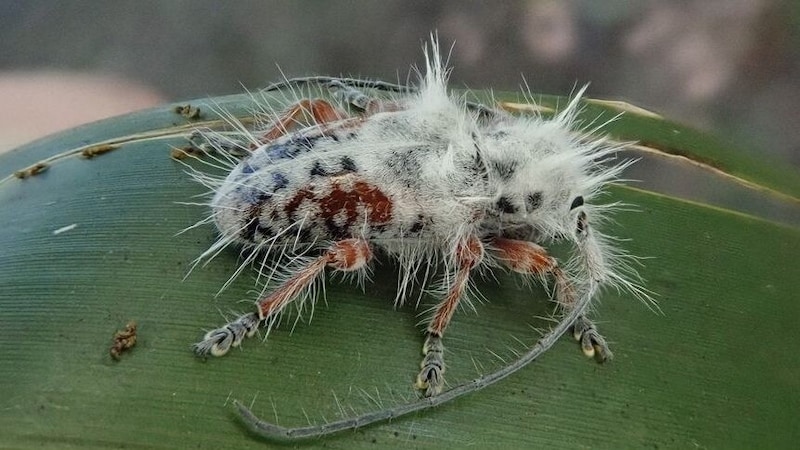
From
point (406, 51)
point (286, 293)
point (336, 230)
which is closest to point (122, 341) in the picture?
point (286, 293)

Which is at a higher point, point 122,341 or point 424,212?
point 424,212

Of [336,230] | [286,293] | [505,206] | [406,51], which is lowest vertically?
[286,293]

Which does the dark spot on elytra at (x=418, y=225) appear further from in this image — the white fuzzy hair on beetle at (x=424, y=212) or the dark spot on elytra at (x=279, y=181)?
the dark spot on elytra at (x=279, y=181)

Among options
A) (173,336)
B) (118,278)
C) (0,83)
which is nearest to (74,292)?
(118,278)

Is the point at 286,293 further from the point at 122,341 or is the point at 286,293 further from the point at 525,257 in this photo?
the point at 525,257

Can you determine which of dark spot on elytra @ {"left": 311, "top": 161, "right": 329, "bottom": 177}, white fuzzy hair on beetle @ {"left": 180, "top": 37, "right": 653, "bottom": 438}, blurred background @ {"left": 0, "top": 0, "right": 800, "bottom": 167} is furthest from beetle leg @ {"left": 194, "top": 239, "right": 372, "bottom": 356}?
blurred background @ {"left": 0, "top": 0, "right": 800, "bottom": 167}

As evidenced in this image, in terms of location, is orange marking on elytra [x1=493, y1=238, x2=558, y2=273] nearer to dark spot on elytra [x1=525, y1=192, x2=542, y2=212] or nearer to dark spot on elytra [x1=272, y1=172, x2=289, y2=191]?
dark spot on elytra [x1=525, y1=192, x2=542, y2=212]

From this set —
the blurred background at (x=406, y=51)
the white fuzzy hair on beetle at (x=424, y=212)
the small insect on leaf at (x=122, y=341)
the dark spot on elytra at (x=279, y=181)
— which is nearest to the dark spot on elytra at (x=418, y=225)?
the white fuzzy hair on beetle at (x=424, y=212)
